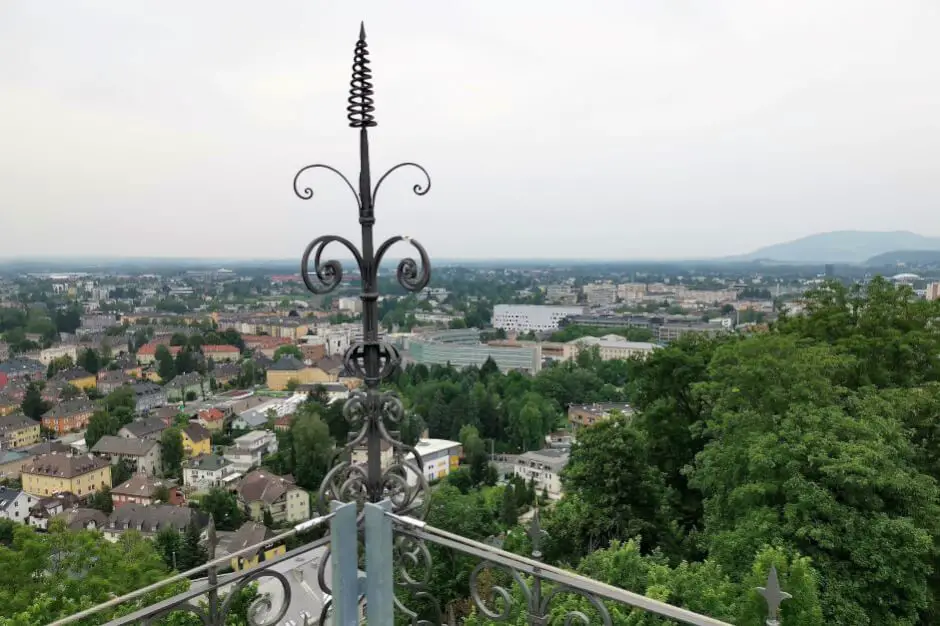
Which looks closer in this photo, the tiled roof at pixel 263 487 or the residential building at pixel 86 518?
the residential building at pixel 86 518

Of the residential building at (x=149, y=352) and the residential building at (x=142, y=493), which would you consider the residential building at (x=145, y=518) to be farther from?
the residential building at (x=149, y=352)

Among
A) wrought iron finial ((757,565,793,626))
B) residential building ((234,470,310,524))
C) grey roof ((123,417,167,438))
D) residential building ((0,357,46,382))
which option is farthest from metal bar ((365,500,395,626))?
residential building ((0,357,46,382))

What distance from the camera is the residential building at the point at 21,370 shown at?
2633 inches

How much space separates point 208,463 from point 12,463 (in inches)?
502

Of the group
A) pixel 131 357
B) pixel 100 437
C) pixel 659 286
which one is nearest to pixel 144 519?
pixel 100 437

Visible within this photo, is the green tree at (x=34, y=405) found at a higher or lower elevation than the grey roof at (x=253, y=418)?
higher

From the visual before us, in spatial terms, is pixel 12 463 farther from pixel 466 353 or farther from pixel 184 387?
pixel 466 353

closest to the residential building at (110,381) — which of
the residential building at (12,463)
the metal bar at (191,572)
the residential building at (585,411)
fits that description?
the residential building at (12,463)

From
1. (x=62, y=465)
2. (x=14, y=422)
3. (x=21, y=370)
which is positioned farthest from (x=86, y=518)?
(x=21, y=370)

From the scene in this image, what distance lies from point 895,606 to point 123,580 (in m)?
11.4

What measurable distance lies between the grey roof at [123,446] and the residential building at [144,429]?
1.22 m

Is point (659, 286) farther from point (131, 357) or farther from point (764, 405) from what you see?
point (764, 405)

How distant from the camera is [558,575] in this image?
7.76 ft

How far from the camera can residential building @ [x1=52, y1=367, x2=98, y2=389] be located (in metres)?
63.3
